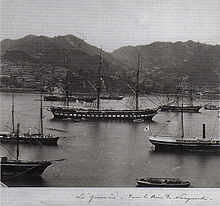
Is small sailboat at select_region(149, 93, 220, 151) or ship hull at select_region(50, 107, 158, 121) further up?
ship hull at select_region(50, 107, 158, 121)

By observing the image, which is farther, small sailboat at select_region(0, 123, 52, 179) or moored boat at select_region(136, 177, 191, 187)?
small sailboat at select_region(0, 123, 52, 179)

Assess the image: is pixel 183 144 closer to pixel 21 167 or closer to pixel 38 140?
pixel 38 140

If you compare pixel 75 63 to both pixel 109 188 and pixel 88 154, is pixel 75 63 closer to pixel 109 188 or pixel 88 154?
pixel 88 154

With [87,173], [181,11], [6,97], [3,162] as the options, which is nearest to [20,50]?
[6,97]

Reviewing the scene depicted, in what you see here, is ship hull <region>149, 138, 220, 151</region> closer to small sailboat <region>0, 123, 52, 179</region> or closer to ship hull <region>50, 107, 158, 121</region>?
small sailboat <region>0, 123, 52, 179</region>

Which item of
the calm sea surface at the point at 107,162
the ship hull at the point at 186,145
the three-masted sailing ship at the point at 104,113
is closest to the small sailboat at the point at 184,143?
the ship hull at the point at 186,145

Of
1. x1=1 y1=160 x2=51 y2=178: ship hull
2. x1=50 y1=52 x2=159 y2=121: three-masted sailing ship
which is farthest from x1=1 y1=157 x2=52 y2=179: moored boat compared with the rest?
x1=50 y1=52 x2=159 y2=121: three-masted sailing ship

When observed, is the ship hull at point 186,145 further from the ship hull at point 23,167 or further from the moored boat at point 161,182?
the ship hull at point 23,167
